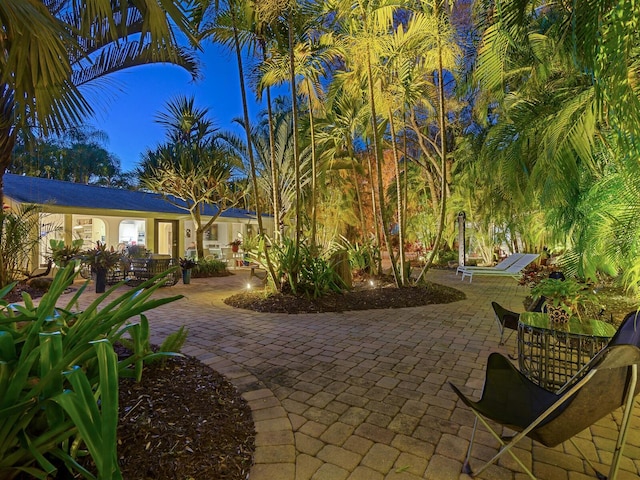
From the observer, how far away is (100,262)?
8.52 meters

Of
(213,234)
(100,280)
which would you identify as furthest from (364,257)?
(213,234)

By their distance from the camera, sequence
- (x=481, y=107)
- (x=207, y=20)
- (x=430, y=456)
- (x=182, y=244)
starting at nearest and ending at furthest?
(x=430, y=456), (x=207, y=20), (x=481, y=107), (x=182, y=244)

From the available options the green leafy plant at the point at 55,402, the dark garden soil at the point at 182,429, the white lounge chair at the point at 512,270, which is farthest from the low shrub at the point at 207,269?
the green leafy plant at the point at 55,402

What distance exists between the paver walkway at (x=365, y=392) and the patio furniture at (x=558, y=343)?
44cm

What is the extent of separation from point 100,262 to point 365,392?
8.42 m

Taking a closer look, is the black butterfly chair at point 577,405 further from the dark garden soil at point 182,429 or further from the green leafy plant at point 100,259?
the green leafy plant at point 100,259

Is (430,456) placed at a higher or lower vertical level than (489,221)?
lower

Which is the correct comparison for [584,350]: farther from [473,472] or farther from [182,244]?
[182,244]

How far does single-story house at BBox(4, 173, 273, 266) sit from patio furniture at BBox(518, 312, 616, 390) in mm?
10811

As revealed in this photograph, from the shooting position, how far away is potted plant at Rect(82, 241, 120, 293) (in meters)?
8.35

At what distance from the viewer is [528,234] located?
1184 centimetres

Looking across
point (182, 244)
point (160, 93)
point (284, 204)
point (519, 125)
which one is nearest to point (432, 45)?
point (519, 125)

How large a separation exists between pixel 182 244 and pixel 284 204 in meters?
7.35

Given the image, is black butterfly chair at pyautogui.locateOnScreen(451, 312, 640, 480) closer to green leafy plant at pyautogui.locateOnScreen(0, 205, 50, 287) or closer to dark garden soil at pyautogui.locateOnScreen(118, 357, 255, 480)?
dark garden soil at pyautogui.locateOnScreen(118, 357, 255, 480)
